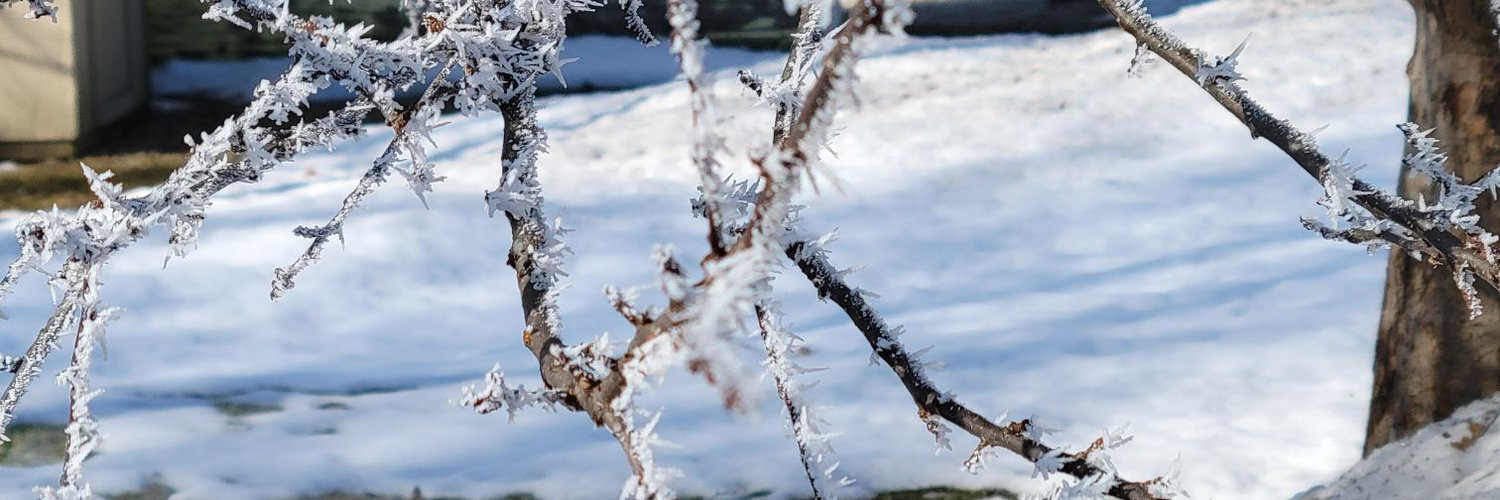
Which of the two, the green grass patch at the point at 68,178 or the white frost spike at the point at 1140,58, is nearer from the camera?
the white frost spike at the point at 1140,58

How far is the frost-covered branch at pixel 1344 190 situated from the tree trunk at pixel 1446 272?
1368mm

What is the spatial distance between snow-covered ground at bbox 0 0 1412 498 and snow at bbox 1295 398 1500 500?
94 cm

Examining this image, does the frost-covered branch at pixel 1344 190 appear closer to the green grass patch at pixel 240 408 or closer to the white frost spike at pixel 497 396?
the white frost spike at pixel 497 396

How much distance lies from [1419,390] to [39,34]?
8.51 meters

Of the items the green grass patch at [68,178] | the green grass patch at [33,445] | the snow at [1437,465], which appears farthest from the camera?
the green grass patch at [68,178]

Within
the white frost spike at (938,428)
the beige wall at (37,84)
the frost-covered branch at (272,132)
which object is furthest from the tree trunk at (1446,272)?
the beige wall at (37,84)

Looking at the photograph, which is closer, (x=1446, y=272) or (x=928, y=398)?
(x=928, y=398)

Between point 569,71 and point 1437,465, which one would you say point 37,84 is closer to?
point 569,71

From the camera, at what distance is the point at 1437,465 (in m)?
2.66

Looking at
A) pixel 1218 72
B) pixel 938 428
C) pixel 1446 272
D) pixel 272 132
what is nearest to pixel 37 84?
pixel 272 132

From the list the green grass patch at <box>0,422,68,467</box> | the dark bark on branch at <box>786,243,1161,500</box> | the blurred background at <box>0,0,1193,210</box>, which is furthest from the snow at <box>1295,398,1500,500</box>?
the blurred background at <box>0,0,1193,210</box>

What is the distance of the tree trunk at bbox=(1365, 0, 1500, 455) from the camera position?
2787 mm

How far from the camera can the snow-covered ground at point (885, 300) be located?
4.06 meters

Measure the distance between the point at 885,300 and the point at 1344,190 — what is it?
14.9ft
